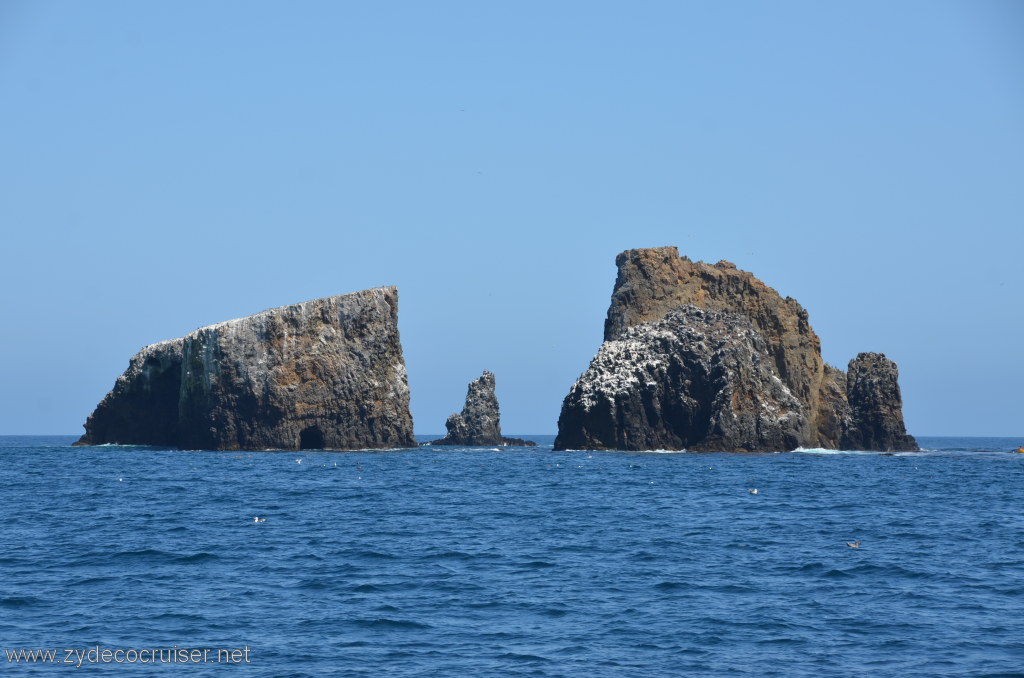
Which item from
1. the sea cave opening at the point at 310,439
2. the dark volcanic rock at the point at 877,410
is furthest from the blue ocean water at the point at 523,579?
the dark volcanic rock at the point at 877,410

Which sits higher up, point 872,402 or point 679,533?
point 872,402

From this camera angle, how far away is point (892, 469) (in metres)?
80.2

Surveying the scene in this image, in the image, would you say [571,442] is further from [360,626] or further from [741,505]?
[360,626]

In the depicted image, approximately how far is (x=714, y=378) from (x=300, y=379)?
37.7m

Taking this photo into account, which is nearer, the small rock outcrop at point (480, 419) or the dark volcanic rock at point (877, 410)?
the dark volcanic rock at point (877, 410)

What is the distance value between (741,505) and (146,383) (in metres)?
83.1

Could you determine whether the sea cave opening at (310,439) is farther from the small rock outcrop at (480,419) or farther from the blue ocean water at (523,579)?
the blue ocean water at (523,579)

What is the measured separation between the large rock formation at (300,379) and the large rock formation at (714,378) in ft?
60.8

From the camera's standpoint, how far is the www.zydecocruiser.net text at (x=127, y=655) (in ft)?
70.3

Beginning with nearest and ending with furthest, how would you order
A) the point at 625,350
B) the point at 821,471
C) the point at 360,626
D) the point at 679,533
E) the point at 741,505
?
the point at 360,626, the point at 679,533, the point at 741,505, the point at 821,471, the point at 625,350

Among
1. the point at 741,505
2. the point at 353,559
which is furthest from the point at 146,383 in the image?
the point at 353,559

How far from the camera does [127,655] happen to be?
2181 cm

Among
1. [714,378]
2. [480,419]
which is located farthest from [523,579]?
[480,419]

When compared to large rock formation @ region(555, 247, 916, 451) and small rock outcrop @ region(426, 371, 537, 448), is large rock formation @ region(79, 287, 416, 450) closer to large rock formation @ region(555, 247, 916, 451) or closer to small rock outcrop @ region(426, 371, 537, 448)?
large rock formation @ region(555, 247, 916, 451)
